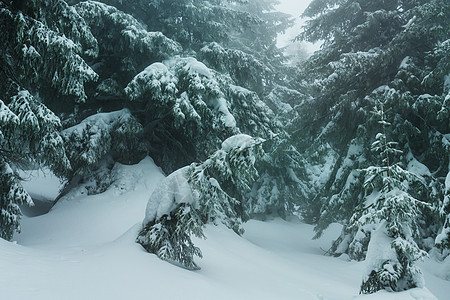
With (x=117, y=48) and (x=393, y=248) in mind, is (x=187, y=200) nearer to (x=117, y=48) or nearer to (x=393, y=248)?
(x=393, y=248)

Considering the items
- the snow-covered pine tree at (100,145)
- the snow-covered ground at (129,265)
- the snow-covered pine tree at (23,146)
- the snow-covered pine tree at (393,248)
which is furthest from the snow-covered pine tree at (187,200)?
the snow-covered pine tree at (100,145)

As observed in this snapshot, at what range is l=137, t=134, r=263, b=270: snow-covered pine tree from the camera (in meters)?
4.65

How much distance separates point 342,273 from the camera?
8555 millimetres

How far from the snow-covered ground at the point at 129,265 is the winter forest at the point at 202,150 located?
4 cm

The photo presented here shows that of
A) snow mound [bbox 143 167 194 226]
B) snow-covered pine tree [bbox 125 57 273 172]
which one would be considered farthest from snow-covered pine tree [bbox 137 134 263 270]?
snow-covered pine tree [bbox 125 57 273 172]

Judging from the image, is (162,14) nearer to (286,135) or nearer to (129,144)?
(129,144)

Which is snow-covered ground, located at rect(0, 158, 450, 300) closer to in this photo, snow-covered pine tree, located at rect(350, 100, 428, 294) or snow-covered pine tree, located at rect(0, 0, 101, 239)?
snow-covered pine tree, located at rect(350, 100, 428, 294)

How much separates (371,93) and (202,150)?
541 centimetres

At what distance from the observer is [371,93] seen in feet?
32.3

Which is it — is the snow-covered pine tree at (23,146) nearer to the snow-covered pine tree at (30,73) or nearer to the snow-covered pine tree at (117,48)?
the snow-covered pine tree at (30,73)

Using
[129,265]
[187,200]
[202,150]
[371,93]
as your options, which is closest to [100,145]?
[202,150]

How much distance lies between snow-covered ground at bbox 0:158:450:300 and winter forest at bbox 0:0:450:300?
0.04 metres

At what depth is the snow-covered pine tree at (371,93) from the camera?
8805mm

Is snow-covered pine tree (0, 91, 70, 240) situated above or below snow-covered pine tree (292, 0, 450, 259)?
below
